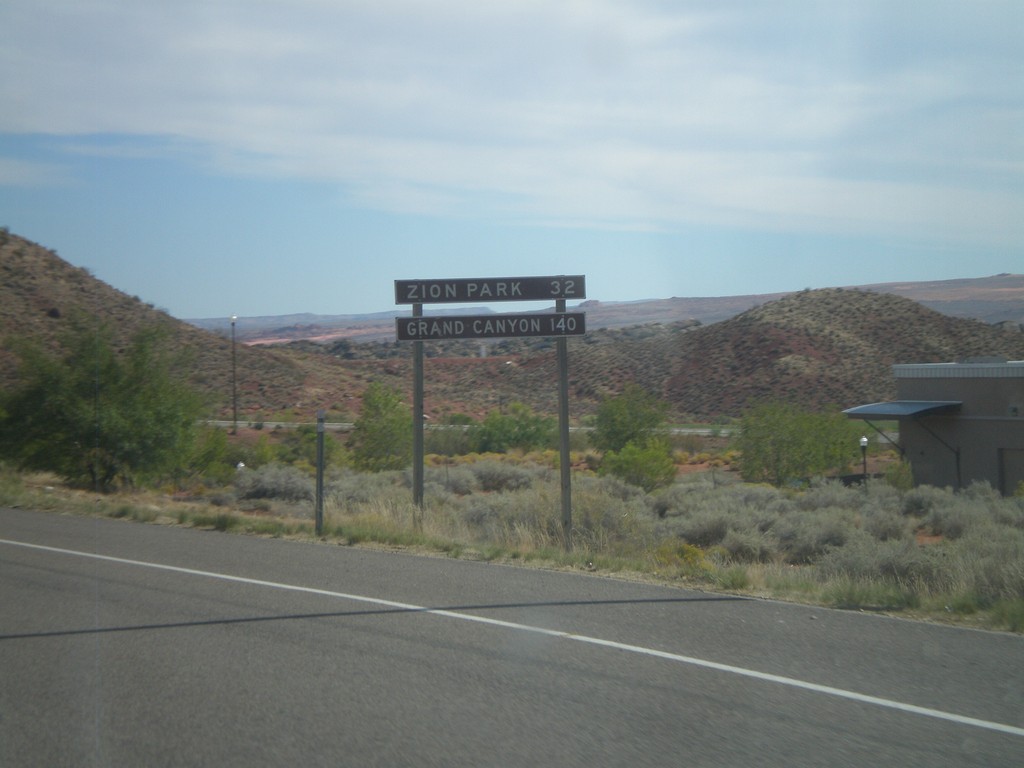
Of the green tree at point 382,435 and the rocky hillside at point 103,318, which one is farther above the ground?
the rocky hillside at point 103,318

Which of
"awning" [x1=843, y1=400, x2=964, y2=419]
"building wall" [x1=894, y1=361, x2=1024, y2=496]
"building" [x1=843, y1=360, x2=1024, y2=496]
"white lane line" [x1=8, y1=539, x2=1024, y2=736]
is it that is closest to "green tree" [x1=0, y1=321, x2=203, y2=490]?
"white lane line" [x1=8, y1=539, x2=1024, y2=736]

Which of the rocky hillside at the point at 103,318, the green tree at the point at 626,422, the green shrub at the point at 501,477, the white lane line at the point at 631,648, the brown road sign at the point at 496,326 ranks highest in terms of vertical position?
the rocky hillside at the point at 103,318

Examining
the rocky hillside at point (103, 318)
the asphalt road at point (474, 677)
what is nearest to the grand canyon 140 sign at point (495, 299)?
the asphalt road at point (474, 677)

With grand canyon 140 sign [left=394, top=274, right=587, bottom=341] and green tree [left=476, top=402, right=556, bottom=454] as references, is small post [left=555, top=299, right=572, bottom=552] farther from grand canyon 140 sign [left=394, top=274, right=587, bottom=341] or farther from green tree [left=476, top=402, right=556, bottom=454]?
green tree [left=476, top=402, right=556, bottom=454]

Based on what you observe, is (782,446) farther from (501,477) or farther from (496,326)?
(496,326)

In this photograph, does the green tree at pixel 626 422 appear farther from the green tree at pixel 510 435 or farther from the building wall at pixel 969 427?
the building wall at pixel 969 427

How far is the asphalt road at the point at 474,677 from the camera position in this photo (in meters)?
5.64

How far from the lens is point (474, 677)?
7.02 metres

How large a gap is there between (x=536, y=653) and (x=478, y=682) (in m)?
0.88

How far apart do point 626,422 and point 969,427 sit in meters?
14.1

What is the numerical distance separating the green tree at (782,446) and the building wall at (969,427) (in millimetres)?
3807

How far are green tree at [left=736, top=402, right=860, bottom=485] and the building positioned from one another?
2.88 metres

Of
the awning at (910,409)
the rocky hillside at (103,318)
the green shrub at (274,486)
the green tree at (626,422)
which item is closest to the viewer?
the green shrub at (274,486)

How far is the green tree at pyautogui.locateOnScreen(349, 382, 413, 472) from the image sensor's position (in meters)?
38.5
